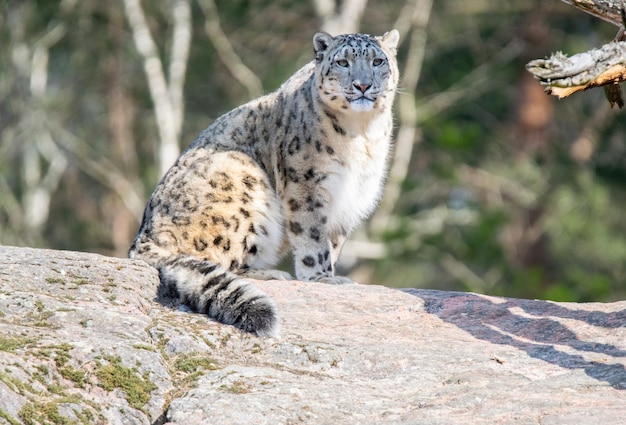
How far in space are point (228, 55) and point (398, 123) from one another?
4561 millimetres

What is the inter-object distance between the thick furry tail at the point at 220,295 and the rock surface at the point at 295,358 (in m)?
0.10

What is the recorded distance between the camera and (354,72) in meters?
10.0

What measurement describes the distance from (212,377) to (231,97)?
26549 mm

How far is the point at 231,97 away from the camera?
32656 mm

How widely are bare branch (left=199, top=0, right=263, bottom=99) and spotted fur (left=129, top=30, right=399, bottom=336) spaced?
666 inches

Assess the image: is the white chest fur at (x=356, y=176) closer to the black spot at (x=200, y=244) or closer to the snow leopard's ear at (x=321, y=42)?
the snow leopard's ear at (x=321, y=42)

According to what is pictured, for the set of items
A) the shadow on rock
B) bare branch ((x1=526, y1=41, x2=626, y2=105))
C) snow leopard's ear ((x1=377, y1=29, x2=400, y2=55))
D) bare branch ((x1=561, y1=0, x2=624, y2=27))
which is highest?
snow leopard's ear ((x1=377, y1=29, x2=400, y2=55))

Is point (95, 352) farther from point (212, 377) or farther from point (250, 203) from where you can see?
point (250, 203)

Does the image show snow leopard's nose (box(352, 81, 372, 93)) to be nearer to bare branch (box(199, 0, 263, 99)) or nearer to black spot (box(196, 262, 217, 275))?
black spot (box(196, 262, 217, 275))

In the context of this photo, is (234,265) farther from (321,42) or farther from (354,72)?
(321,42)

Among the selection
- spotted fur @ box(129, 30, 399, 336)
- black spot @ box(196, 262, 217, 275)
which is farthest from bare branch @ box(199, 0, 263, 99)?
black spot @ box(196, 262, 217, 275)

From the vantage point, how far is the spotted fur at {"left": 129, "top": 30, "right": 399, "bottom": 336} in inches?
364

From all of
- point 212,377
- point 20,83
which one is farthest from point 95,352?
point 20,83

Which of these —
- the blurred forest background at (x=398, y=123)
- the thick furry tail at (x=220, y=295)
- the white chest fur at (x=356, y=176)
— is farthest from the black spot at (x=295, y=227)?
the blurred forest background at (x=398, y=123)
